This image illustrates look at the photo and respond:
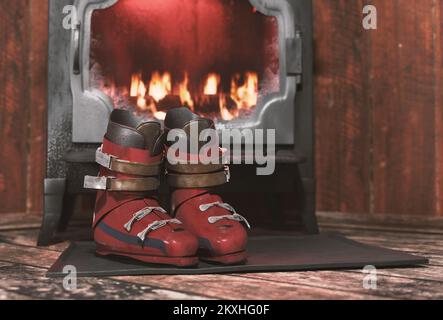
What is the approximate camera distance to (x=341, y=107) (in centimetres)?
184

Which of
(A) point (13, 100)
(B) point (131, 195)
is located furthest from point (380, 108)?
(A) point (13, 100)

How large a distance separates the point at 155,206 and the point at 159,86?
0.47m

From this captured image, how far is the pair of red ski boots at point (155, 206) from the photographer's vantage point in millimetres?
986

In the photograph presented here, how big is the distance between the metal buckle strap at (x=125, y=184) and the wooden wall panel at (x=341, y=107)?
91cm

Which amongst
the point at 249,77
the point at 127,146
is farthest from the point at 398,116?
the point at 127,146

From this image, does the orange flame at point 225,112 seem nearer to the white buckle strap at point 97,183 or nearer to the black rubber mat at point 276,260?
the black rubber mat at point 276,260

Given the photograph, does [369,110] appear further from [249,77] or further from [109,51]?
[109,51]

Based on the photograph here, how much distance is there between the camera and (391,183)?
1.79 meters

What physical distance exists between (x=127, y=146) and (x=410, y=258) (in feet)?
1.85

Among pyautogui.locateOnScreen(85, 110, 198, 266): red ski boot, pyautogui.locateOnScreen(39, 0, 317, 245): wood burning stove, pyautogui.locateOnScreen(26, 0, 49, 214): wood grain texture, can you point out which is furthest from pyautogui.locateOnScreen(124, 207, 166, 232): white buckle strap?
pyautogui.locateOnScreen(26, 0, 49, 214): wood grain texture

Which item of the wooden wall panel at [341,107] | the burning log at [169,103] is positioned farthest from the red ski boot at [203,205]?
the wooden wall panel at [341,107]

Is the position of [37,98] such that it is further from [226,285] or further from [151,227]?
[226,285]

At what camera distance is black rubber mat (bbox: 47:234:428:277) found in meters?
0.95

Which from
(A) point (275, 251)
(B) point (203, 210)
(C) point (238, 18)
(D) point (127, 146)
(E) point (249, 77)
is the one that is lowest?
(A) point (275, 251)
